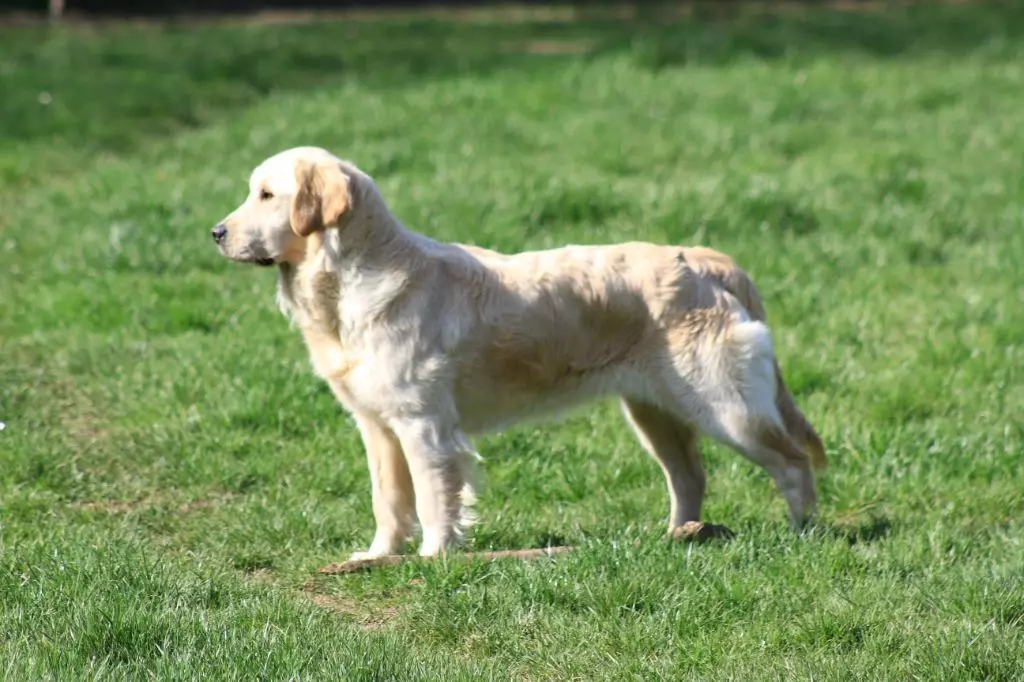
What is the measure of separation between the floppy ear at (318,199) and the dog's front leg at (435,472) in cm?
76

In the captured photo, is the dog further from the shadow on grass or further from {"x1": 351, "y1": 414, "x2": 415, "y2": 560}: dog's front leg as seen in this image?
the shadow on grass

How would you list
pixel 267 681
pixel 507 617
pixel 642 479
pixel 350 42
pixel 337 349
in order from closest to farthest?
pixel 267 681, pixel 507 617, pixel 337 349, pixel 642 479, pixel 350 42

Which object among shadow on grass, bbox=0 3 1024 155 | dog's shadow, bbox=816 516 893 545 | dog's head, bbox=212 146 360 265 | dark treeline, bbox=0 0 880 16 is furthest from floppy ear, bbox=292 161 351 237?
dark treeline, bbox=0 0 880 16

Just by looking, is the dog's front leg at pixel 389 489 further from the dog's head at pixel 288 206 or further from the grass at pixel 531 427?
the dog's head at pixel 288 206

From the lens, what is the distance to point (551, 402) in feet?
18.0

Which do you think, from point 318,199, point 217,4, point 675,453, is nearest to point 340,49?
point 217,4

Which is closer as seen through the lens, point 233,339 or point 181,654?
point 181,654

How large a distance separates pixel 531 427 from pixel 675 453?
980mm

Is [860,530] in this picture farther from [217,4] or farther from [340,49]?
[217,4]

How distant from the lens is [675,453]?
5.79m

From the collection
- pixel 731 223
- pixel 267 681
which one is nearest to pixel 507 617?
pixel 267 681

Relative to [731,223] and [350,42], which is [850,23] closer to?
[350,42]

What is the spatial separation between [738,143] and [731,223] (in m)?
2.46

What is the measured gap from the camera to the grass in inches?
175
